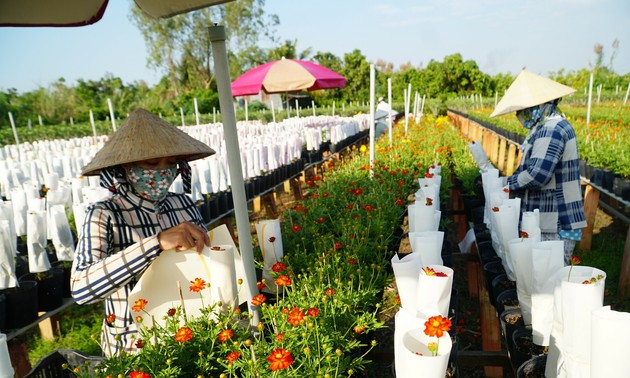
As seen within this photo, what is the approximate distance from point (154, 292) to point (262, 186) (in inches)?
193

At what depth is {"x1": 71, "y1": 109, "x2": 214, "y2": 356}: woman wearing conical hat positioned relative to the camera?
132 centimetres

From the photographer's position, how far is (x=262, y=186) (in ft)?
20.3

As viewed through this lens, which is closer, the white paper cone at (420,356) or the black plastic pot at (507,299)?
the white paper cone at (420,356)

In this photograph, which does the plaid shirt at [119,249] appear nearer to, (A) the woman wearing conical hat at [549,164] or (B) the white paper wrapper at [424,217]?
(B) the white paper wrapper at [424,217]

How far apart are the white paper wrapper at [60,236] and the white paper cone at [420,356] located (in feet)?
10.4

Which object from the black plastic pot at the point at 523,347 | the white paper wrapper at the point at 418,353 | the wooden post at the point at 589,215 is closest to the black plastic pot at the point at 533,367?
the black plastic pot at the point at 523,347

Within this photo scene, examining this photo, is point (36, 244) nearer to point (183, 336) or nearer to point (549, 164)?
point (183, 336)

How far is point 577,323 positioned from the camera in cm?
94

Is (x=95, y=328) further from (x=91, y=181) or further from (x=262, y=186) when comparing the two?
(x=262, y=186)

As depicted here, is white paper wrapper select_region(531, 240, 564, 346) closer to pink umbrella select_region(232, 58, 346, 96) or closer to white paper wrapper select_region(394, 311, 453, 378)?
white paper wrapper select_region(394, 311, 453, 378)

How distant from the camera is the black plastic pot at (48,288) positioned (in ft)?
9.61

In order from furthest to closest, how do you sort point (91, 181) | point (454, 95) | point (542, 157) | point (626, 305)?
1. point (454, 95)
2. point (91, 181)
3. point (626, 305)
4. point (542, 157)

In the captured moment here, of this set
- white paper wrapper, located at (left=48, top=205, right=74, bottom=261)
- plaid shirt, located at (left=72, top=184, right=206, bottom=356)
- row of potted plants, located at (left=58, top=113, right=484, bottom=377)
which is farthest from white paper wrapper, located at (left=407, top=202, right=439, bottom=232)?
white paper wrapper, located at (left=48, top=205, right=74, bottom=261)

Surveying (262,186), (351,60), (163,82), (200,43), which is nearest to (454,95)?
(351,60)
